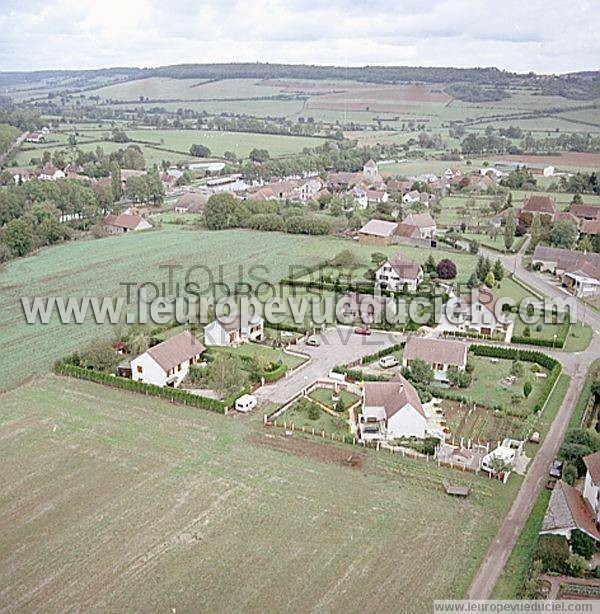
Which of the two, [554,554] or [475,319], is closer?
[554,554]

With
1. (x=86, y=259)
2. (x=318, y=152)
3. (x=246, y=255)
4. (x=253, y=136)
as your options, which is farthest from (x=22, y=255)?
(x=253, y=136)

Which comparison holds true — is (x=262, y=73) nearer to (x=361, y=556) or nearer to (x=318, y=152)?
(x=318, y=152)

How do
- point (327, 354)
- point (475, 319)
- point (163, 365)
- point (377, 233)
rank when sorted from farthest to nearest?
point (377, 233)
point (475, 319)
point (327, 354)
point (163, 365)

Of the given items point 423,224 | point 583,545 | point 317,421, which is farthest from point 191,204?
point 583,545

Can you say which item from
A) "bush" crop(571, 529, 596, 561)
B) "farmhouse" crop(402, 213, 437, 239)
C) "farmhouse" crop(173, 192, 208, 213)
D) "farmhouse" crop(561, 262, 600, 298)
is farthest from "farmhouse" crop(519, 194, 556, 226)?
"bush" crop(571, 529, 596, 561)

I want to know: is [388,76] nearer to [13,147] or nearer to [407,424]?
[13,147]

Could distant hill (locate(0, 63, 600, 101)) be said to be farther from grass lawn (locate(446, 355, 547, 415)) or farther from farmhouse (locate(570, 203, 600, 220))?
grass lawn (locate(446, 355, 547, 415))
